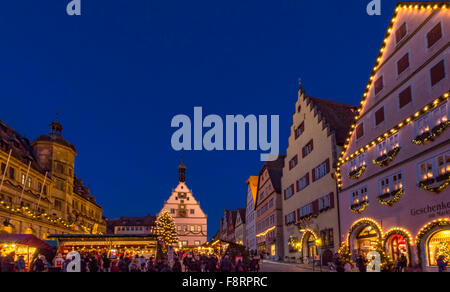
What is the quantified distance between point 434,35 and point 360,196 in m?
12.5

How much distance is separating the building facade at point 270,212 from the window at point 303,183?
10423mm

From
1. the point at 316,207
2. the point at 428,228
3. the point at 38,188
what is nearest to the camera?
the point at 428,228

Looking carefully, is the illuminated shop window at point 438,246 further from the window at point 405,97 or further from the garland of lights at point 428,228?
the window at point 405,97

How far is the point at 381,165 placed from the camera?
2914 centimetres

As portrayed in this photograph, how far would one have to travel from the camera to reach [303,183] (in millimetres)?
45000

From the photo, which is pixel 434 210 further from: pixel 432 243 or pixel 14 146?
pixel 14 146

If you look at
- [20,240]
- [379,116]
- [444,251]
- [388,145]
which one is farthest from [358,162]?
[20,240]

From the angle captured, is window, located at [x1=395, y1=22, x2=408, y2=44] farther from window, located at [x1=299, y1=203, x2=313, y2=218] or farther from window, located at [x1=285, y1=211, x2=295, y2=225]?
window, located at [x1=285, y1=211, x2=295, y2=225]

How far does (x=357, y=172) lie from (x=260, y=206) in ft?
127

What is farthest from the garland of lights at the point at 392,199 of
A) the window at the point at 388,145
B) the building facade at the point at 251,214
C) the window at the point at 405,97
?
the building facade at the point at 251,214

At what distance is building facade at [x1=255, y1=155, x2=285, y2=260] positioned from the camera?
55.5 meters

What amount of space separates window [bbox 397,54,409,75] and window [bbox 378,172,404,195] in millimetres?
6509
